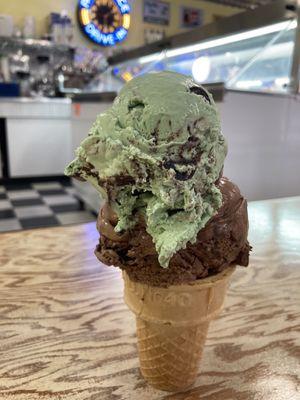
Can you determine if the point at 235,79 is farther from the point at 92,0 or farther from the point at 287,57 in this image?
the point at 92,0

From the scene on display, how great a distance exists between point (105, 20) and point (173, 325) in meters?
6.34

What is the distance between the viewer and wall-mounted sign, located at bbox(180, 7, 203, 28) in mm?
6820

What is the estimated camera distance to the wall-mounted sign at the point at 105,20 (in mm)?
5964

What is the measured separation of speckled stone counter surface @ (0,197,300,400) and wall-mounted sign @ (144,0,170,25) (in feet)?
20.2

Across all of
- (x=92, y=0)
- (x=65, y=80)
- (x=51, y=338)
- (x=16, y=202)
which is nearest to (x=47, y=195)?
(x=16, y=202)

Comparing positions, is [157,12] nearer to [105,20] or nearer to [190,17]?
[190,17]

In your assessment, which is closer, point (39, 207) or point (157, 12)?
point (39, 207)

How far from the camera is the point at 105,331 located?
0.88 meters

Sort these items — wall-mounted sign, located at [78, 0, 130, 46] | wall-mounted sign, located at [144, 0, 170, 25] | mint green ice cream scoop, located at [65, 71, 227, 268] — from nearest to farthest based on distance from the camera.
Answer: mint green ice cream scoop, located at [65, 71, 227, 268]
wall-mounted sign, located at [78, 0, 130, 46]
wall-mounted sign, located at [144, 0, 170, 25]

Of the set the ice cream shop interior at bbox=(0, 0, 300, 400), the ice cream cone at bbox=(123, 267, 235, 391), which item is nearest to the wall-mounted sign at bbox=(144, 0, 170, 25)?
the ice cream shop interior at bbox=(0, 0, 300, 400)

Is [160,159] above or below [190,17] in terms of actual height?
below

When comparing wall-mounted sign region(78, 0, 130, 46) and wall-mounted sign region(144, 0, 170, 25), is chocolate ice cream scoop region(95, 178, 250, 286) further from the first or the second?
wall-mounted sign region(144, 0, 170, 25)

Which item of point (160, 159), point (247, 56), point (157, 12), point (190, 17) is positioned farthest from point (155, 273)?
point (190, 17)

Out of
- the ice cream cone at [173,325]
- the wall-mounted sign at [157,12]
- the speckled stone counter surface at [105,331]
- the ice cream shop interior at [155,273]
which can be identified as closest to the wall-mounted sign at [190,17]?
the wall-mounted sign at [157,12]
